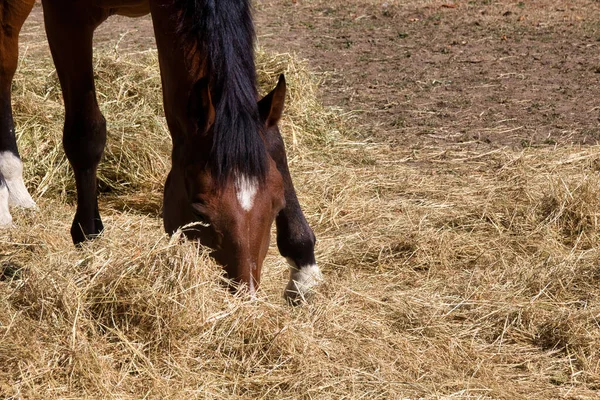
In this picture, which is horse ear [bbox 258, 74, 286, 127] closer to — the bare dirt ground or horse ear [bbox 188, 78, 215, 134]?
horse ear [bbox 188, 78, 215, 134]

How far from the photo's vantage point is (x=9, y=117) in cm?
468

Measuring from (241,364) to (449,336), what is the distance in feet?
2.87

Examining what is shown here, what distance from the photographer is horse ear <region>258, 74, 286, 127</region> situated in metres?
3.08

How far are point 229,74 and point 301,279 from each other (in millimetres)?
1031

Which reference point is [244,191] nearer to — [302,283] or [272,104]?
[272,104]

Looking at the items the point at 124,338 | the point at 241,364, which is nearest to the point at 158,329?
the point at 124,338

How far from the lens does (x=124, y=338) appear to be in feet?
9.18

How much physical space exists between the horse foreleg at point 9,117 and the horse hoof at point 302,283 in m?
1.62

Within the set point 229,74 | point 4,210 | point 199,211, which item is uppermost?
point 229,74

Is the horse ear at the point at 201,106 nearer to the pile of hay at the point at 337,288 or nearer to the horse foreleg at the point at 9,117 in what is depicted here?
the pile of hay at the point at 337,288

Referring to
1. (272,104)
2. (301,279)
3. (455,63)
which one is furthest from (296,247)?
(455,63)

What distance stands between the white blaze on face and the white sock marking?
1951mm

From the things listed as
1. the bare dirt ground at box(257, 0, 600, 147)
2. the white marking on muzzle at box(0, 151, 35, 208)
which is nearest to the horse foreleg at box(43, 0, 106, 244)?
the white marking on muzzle at box(0, 151, 35, 208)

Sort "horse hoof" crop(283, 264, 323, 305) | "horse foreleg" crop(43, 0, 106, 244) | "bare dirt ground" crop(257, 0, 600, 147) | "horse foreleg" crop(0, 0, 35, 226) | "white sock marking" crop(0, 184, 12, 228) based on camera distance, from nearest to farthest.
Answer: "horse hoof" crop(283, 264, 323, 305)
"horse foreleg" crop(43, 0, 106, 244)
"horse foreleg" crop(0, 0, 35, 226)
"white sock marking" crop(0, 184, 12, 228)
"bare dirt ground" crop(257, 0, 600, 147)
